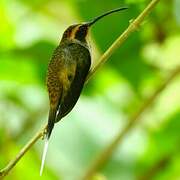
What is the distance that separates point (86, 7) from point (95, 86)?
1.34ft

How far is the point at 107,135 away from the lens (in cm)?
293

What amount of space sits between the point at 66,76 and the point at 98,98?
141cm

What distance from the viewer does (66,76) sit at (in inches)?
59.2

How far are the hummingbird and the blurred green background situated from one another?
2.87 feet

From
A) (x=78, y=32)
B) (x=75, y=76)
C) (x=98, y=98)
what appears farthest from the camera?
(x=98, y=98)

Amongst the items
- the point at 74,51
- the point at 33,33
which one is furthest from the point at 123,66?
the point at 74,51

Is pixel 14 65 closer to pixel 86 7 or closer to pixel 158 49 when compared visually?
pixel 86 7

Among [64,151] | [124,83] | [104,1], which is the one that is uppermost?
[104,1]

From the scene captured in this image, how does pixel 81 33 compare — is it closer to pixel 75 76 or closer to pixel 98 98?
pixel 75 76

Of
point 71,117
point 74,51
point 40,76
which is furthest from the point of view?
point 71,117

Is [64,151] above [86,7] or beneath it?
beneath

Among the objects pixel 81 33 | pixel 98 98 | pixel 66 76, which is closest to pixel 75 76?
pixel 66 76

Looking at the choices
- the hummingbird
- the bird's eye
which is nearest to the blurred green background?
the bird's eye

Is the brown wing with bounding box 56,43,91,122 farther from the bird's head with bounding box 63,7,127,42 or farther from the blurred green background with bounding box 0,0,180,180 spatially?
the blurred green background with bounding box 0,0,180,180
